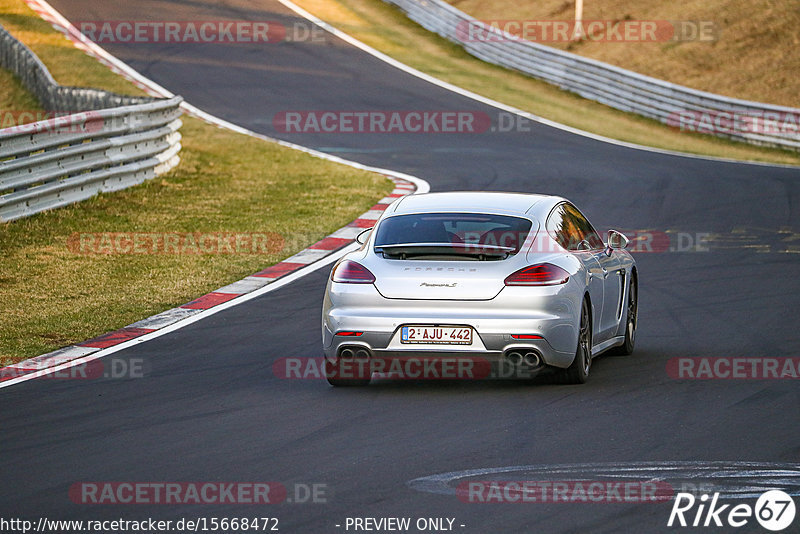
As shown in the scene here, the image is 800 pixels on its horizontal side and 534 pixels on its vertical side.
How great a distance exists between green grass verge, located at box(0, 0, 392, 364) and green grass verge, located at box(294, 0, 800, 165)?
9.15 metres

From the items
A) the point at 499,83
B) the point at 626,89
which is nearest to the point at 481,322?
the point at 626,89

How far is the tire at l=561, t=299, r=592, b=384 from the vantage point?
9.66 metres

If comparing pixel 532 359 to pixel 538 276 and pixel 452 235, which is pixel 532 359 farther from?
pixel 452 235

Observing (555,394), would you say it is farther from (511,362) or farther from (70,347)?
(70,347)

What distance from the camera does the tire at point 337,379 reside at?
9.73 meters

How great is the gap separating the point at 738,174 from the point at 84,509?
62.4 feet

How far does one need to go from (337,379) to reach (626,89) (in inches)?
1020

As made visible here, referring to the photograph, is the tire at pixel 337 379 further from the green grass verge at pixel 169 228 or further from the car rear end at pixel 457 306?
the green grass verge at pixel 169 228

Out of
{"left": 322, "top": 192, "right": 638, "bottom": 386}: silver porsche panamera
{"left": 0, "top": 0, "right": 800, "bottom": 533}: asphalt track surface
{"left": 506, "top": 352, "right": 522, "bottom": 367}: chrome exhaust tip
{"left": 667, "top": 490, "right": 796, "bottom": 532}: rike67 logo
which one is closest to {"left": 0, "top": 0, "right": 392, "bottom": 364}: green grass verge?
{"left": 0, "top": 0, "right": 800, "bottom": 533}: asphalt track surface

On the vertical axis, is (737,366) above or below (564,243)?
below

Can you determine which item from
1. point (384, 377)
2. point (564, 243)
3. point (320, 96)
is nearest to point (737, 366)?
point (564, 243)

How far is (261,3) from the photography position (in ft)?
151

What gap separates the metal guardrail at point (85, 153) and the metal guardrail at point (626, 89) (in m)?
14.2

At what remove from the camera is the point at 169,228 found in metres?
17.5
